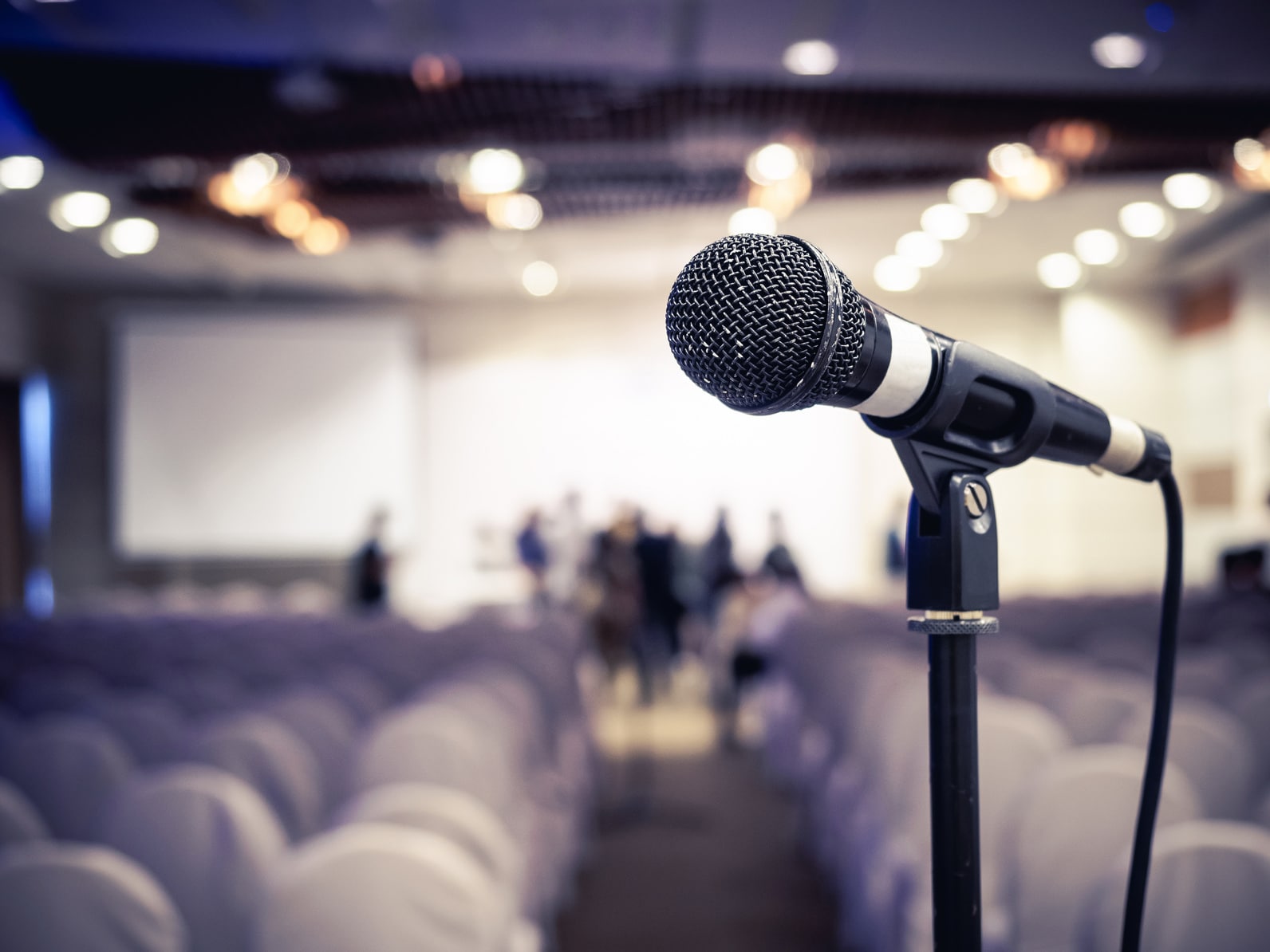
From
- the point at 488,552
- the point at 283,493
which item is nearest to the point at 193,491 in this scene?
the point at 283,493

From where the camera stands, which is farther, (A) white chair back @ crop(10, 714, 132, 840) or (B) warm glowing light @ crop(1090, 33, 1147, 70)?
(B) warm glowing light @ crop(1090, 33, 1147, 70)

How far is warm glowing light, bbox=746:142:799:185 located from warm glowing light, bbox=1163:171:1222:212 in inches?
121

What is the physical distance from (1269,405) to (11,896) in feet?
35.7

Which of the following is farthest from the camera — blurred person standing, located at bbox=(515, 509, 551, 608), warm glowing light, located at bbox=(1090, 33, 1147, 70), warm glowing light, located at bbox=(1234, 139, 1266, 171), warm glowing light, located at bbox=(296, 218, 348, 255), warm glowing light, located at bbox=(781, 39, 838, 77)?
blurred person standing, located at bbox=(515, 509, 551, 608)

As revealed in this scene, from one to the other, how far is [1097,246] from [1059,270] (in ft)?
3.78

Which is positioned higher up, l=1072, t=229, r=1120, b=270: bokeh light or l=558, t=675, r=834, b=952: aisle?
l=1072, t=229, r=1120, b=270: bokeh light

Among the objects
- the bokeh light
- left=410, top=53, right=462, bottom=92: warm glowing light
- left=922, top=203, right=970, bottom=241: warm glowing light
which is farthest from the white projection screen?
the bokeh light

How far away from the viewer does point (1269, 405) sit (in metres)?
9.49

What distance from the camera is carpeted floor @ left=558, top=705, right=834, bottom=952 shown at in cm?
344

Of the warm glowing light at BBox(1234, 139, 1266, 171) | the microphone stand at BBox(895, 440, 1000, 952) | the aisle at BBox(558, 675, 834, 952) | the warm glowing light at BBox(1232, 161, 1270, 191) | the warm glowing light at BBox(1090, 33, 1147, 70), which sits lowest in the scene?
the aisle at BBox(558, 675, 834, 952)

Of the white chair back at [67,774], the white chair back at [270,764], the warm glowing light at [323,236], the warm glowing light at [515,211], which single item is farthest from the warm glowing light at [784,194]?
the white chair back at [67,774]

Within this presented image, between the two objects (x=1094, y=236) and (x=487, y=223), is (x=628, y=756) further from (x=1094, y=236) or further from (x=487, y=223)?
(x=1094, y=236)

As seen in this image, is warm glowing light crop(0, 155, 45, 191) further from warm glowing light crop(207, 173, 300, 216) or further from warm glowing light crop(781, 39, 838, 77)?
warm glowing light crop(781, 39, 838, 77)

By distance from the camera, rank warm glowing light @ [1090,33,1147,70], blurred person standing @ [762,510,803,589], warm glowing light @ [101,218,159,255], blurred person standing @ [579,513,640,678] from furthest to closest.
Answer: warm glowing light @ [101,218,159,255]
blurred person standing @ [762,510,803,589]
blurred person standing @ [579,513,640,678]
warm glowing light @ [1090,33,1147,70]
